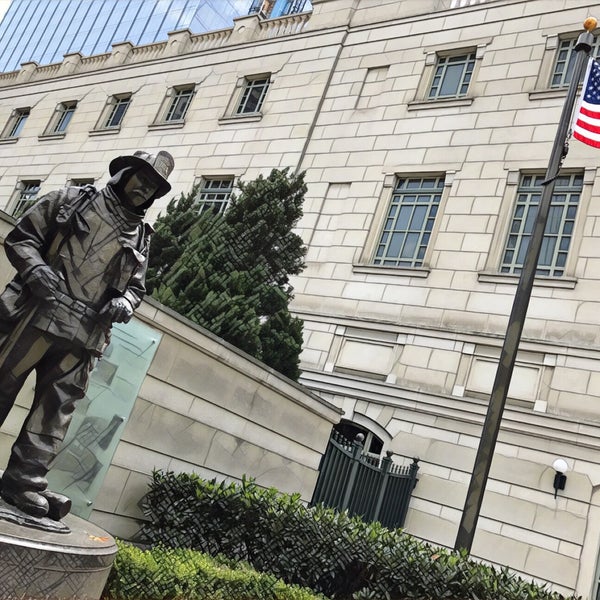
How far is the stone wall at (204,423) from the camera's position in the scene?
23.4 feet


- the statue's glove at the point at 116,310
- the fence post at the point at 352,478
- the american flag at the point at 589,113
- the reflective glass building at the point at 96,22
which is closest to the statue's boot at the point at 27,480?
the statue's glove at the point at 116,310

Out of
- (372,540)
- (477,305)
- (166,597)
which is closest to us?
(166,597)

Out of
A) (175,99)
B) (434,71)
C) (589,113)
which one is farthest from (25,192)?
(589,113)

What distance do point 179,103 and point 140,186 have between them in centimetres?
1933

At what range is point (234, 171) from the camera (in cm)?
1873

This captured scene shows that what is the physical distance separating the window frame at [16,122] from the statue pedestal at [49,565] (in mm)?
27748

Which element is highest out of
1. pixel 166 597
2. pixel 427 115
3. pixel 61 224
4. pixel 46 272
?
pixel 427 115

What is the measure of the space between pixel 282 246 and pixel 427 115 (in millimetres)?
6538

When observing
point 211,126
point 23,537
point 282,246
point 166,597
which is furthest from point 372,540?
point 211,126

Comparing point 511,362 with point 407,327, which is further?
point 407,327

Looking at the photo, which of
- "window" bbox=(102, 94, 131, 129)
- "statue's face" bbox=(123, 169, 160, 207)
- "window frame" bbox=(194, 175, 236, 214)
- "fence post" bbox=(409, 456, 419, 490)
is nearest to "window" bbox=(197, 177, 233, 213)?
"window frame" bbox=(194, 175, 236, 214)

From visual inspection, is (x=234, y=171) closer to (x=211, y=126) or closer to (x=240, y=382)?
(x=211, y=126)

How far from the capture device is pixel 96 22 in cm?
7069

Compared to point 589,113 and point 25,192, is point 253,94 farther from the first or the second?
point 589,113
